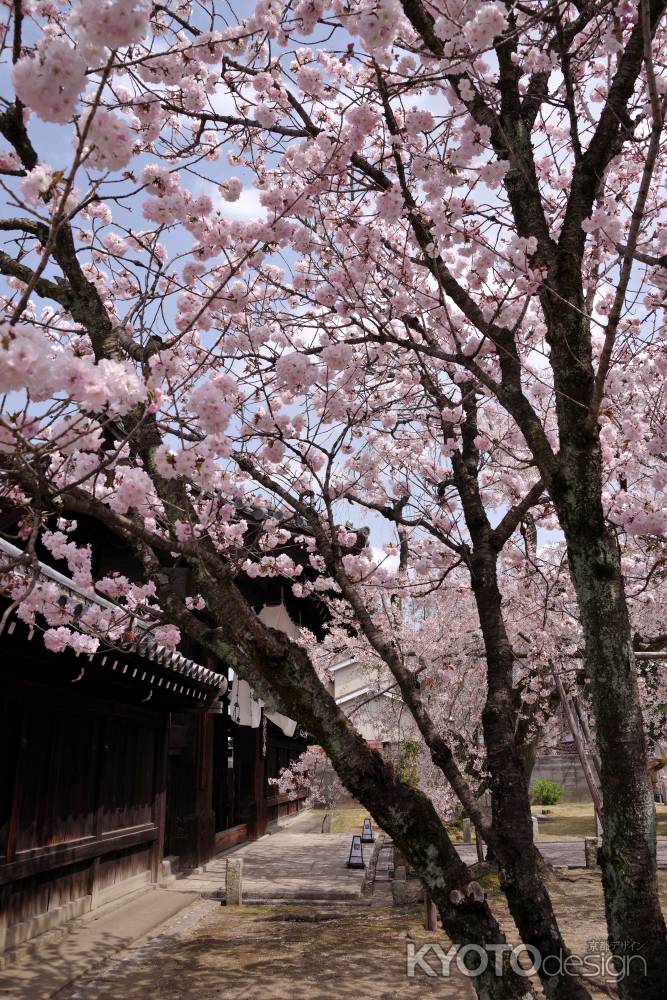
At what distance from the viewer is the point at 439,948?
7.85 metres

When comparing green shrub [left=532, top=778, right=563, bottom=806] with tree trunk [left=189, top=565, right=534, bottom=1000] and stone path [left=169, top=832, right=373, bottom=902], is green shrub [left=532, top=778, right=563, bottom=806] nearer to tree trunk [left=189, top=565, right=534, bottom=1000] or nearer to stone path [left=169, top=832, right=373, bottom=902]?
stone path [left=169, top=832, right=373, bottom=902]

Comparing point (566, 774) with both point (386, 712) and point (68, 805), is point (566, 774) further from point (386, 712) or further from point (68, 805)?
point (68, 805)

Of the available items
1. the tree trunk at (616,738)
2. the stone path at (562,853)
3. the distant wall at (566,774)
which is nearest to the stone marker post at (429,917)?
the stone path at (562,853)

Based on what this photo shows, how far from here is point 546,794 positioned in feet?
94.0

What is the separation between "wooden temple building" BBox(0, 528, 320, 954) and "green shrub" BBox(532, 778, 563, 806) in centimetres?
1743

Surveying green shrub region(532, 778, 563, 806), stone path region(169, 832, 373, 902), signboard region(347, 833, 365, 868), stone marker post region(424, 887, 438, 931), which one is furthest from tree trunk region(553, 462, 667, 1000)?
green shrub region(532, 778, 563, 806)

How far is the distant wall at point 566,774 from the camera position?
3044 cm

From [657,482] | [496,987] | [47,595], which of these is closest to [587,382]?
[657,482]

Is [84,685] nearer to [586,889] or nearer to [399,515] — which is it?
[399,515]

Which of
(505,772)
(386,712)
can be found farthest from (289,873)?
(505,772)

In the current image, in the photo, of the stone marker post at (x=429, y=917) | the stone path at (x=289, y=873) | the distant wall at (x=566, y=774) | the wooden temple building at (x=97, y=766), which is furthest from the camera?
the distant wall at (x=566, y=774)

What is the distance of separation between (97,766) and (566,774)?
26.0 m

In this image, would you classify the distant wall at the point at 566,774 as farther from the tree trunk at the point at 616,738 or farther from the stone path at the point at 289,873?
the tree trunk at the point at 616,738

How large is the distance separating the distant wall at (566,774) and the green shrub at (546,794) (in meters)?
1.17
